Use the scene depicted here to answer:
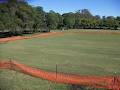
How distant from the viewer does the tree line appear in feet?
192

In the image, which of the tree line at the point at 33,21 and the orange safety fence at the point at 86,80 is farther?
the tree line at the point at 33,21

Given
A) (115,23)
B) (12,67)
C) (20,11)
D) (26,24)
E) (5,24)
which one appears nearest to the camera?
(12,67)

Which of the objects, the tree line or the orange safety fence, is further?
the tree line

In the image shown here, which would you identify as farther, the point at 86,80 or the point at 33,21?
the point at 33,21

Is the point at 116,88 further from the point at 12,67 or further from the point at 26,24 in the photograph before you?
the point at 26,24

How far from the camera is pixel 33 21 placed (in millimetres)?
72625

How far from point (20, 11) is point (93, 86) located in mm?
54507

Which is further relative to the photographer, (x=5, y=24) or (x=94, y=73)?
(x=5, y=24)

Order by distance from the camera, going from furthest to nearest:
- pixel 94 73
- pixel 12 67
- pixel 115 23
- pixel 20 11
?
pixel 115 23, pixel 20 11, pixel 94 73, pixel 12 67

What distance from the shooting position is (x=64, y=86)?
1166 centimetres

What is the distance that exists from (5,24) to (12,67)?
44849 millimetres

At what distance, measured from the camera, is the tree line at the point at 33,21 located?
192 feet

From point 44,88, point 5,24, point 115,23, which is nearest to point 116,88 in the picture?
point 44,88

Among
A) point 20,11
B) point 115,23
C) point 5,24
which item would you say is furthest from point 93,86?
point 115,23
